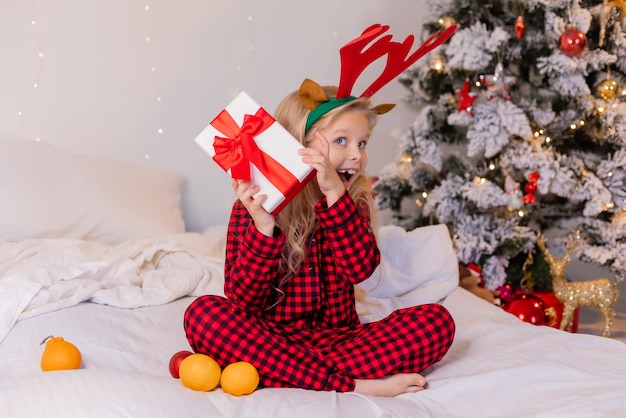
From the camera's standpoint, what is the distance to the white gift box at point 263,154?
48.2 inches

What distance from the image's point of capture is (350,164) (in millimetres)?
1375

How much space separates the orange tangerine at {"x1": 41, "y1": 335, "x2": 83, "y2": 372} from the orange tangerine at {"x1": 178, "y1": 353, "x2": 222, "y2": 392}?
211 mm

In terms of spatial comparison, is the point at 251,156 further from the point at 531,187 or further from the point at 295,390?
the point at 531,187

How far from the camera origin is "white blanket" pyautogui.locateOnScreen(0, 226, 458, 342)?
1511mm

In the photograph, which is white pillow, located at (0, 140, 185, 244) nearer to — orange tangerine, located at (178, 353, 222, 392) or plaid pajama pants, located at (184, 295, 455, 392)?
plaid pajama pants, located at (184, 295, 455, 392)

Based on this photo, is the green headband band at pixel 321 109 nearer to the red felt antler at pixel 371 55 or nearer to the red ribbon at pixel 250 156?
the red felt antler at pixel 371 55

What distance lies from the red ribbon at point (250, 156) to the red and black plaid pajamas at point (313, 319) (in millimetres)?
108

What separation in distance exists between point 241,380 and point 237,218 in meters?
0.39

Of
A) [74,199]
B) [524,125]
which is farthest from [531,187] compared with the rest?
[74,199]

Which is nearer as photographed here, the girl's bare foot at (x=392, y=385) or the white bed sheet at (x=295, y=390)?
the white bed sheet at (x=295, y=390)

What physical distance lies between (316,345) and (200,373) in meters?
0.29

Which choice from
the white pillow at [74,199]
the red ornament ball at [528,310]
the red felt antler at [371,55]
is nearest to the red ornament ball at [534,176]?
the red ornament ball at [528,310]

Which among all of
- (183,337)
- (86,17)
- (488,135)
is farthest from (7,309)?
(488,135)

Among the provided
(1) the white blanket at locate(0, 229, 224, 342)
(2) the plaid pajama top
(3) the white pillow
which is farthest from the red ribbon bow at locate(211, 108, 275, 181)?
(3) the white pillow
